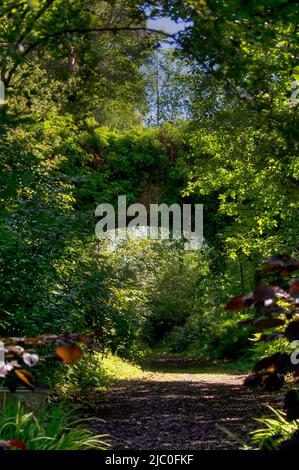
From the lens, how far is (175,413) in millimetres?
6895

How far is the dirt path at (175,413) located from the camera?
17.5 feet

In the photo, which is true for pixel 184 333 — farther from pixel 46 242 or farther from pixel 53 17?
pixel 53 17

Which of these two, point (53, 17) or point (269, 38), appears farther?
point (53, 17)

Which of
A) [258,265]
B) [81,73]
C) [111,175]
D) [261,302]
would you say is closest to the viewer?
[261,302]

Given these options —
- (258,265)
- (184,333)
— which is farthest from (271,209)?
(184,333)

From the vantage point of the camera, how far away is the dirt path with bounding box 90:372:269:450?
533 cm

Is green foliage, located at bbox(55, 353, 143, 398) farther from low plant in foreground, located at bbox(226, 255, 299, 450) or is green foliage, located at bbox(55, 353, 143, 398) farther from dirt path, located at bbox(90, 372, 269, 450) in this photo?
low plant in foreground, located at bbox(226, 255, 299, 450)

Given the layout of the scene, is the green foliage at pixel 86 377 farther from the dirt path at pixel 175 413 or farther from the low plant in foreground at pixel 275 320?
the low plant in foreground at pixel 275 320

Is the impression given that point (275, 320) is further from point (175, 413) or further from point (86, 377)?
point (86, 377)

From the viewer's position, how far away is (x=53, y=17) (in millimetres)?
4895

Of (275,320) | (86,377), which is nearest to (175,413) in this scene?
(86,377)

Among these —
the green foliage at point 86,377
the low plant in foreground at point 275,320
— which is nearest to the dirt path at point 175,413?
the green foliage at point 86,377

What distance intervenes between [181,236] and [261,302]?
15.1 meters
